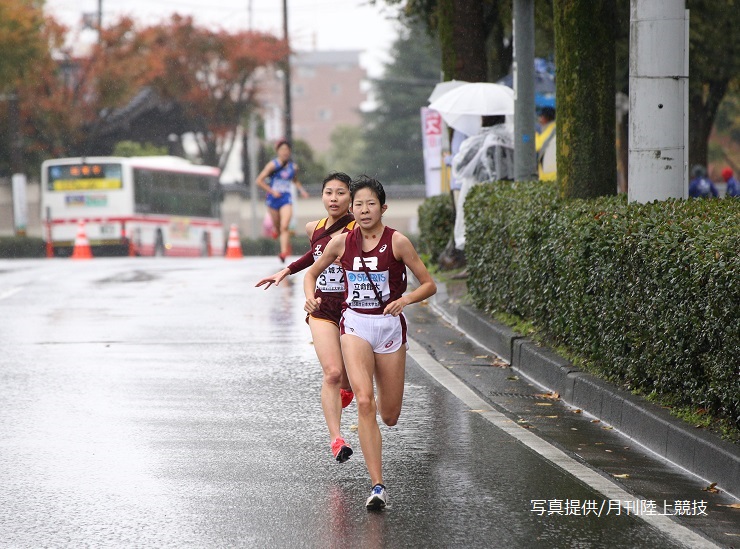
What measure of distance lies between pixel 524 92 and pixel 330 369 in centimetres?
852

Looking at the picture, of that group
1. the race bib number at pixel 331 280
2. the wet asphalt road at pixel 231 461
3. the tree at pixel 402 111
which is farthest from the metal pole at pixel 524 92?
the tree at pixel 402 111

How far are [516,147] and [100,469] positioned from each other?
9102mm

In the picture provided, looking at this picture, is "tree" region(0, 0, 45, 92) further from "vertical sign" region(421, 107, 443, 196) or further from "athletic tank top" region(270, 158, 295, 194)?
"athletic tank top" region(270, 158, 295, 194)

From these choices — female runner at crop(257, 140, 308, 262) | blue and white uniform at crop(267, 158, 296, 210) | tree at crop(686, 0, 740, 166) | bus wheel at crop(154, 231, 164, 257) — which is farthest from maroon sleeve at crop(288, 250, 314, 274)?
bus wheel at crop(154, 231, 164, 257)

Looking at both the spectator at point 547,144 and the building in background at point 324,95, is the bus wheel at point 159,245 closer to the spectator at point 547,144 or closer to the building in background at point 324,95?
the spectator at point 547,144

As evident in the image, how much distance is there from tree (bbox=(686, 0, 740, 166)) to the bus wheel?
18384 millimetres

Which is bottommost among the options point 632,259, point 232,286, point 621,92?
point 232,286

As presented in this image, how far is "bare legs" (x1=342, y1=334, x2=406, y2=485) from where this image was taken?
625 centimetres

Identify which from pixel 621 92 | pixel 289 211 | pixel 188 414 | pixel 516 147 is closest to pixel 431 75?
pixel 621 92

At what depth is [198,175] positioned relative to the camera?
4541cm

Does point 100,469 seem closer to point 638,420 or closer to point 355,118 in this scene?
point 638,420

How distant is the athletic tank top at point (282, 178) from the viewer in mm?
20234

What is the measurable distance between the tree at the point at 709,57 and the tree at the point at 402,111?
125ft

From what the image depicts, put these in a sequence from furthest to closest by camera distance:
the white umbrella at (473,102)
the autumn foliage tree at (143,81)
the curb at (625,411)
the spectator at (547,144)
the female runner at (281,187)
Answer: the autumn foliage tree at (143,81)
the female runner at (281,187)
the spectator at (547,144)
the white umbrella at (473,102)
the curb at (625,411)
